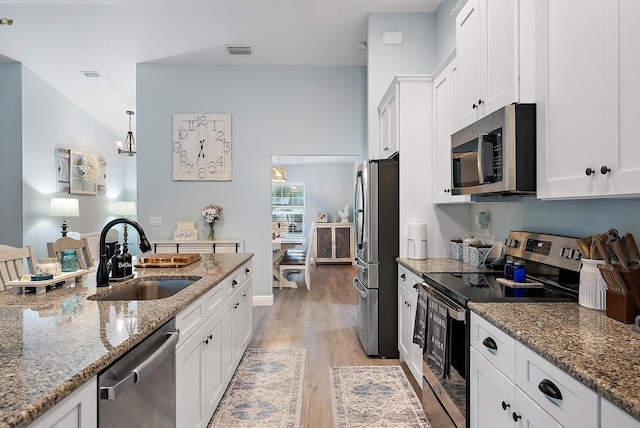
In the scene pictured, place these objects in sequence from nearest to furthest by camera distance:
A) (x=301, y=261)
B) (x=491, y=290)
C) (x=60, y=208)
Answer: (x=491, y=290) < (x=60, y=208) < (x=301, y=261)

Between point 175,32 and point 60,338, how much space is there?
13.5 feet

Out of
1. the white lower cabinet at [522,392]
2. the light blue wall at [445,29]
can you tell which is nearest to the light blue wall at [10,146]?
the light blue wall at [445,29]

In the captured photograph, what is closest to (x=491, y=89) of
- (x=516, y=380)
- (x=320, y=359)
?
(x=516, y=380)

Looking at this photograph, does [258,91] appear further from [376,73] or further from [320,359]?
[320,359]

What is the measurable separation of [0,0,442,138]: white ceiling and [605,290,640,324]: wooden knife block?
3497 mm

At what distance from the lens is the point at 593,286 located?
57.8 inches

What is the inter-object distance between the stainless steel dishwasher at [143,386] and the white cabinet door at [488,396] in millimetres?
1183

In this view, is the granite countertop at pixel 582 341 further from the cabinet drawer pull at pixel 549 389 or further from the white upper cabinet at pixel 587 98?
the white upper cabinet at pixel 587 98

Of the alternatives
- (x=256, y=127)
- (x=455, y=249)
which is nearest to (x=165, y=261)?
(x=455, y=249)

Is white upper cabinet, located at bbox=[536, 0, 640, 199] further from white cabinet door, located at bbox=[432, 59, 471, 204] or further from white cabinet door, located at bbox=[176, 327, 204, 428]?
white cabinet door, located at bbox=[176, 327, 204, 428]

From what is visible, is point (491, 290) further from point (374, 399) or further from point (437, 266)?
point (374, 399)

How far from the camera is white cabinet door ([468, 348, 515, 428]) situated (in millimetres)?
1328

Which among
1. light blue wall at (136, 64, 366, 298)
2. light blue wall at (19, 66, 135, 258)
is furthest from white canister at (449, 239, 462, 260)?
light blue wall at (19, 66, 135, 258)

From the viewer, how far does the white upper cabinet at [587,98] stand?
3.86 ft
